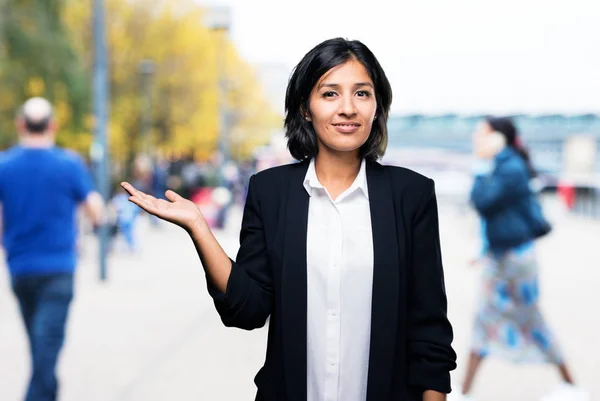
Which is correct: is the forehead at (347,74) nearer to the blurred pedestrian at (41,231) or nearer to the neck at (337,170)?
the neck at (337,170)

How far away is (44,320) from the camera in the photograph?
4656mm

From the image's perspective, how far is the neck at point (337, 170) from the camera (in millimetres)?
2453

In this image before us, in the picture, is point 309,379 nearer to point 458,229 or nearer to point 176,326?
point 176,326

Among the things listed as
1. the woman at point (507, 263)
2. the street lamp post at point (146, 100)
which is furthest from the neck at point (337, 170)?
the street lamp post at point (146, 100)

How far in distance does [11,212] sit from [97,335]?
3.59 m

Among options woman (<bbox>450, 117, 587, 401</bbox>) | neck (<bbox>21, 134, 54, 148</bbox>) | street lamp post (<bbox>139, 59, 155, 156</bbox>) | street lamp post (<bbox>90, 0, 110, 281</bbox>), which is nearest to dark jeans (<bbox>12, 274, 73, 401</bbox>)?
neck (<bbox>21, 134, 54, 148</bbox>)

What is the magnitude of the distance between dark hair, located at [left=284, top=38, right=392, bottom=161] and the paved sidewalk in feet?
11.7

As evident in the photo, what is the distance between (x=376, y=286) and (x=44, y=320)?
2806 millimetres

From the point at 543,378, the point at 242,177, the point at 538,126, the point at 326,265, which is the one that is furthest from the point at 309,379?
the point at 242,177

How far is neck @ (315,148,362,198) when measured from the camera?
8.05 ft

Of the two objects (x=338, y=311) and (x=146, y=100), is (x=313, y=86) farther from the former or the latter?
(x=146, y=100)

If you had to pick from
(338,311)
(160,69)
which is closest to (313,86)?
(338,311)

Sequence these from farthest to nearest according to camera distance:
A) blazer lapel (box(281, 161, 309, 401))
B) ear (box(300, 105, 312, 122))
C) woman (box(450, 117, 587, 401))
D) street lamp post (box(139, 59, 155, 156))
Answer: street lamp post (box(139, 59, 155, 156)) → woman (box(450, 117, 587, 401)) → ear (box(300, 105, 312, 122)) → blazer lapel (box(281, 161, 309, 401))

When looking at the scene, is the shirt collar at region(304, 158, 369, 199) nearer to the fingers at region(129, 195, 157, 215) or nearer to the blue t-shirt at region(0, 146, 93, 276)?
the fingers at region(129, 195, 157, 215)
